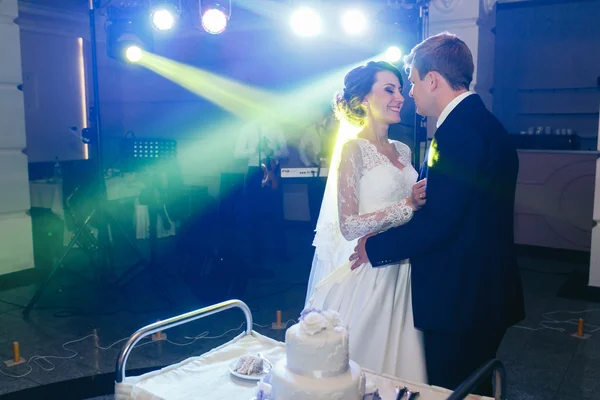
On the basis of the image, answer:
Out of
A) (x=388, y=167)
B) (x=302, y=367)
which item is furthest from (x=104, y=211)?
(x=302, y=367)

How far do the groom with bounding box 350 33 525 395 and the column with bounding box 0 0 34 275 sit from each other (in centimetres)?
436

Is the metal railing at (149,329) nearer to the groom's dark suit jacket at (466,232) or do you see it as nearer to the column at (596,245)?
the groom's dark suit jacket at (466,232)

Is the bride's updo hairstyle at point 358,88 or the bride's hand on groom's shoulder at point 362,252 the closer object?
the bride's hand on groom's shoulder at point 362,252

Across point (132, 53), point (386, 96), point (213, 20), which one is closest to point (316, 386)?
point (386, 96)

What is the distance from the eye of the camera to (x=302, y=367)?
132cm

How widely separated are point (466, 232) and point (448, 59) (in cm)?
52

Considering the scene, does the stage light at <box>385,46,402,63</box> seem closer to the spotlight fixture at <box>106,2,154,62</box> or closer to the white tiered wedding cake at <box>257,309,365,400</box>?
the spotlight fixture at <box>106,2,154,62</box>

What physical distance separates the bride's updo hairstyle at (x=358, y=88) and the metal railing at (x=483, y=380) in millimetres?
1314

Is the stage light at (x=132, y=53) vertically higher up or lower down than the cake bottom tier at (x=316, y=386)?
higher up

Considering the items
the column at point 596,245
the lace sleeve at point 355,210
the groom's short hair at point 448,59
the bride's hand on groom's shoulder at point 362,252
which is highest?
the groom's short hair at point 448,59

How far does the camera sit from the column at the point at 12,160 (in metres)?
5.04

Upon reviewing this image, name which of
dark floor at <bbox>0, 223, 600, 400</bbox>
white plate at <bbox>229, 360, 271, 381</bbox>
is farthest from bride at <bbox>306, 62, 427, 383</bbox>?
dark floor at <bbox>0, 223, 600, 400</bbox>

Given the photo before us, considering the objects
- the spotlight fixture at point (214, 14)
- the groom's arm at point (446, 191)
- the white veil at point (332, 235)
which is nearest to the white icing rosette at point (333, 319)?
the groom's arm at point (446, 191)

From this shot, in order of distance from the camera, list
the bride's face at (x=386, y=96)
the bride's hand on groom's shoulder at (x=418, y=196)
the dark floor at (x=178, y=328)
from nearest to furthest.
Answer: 1. the bride's hand on groom's shoulder at (x=418, y=196)
2. the bride's face at (x=386, y=96)
3. the dark floor at (x=178, y=328)
